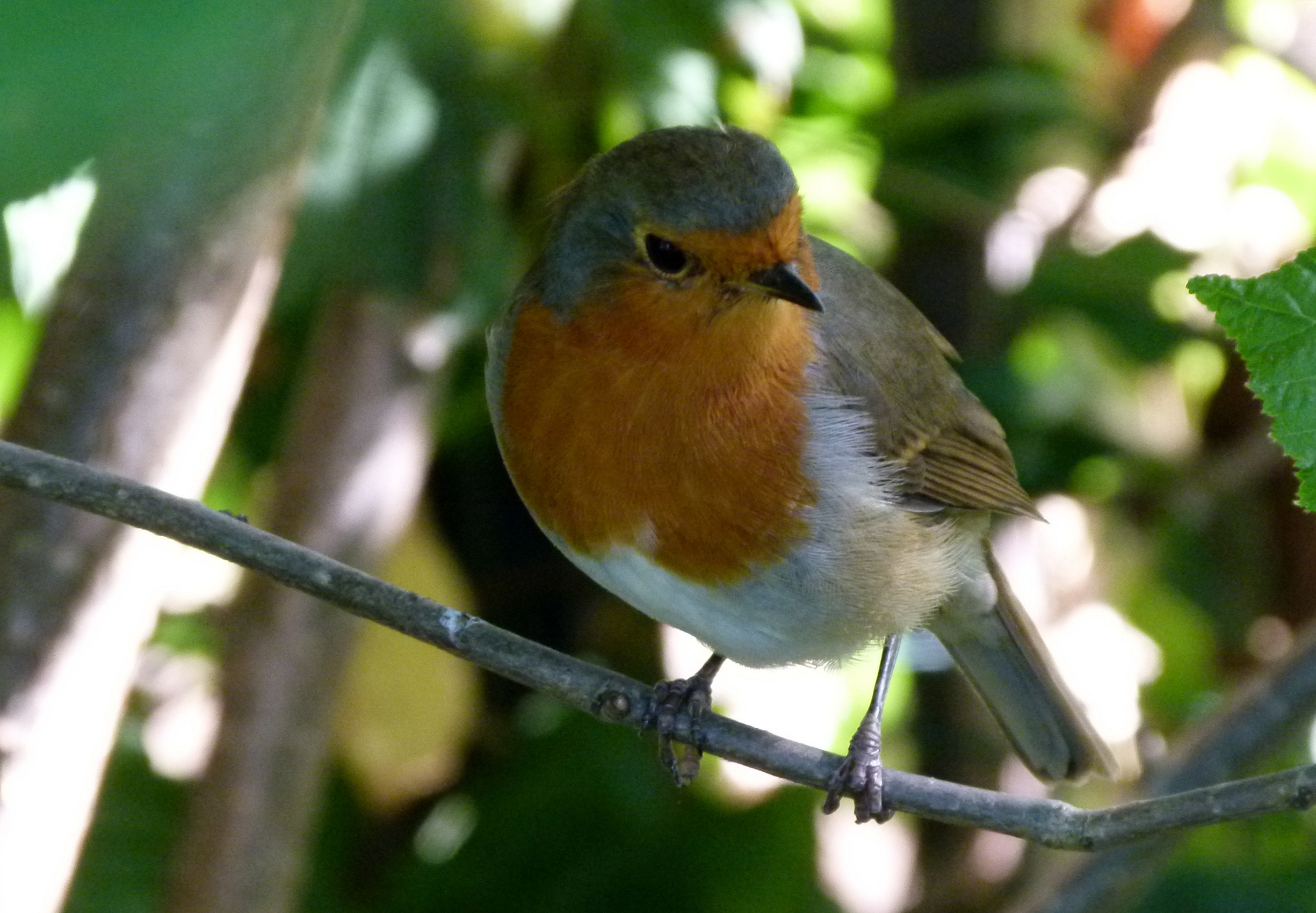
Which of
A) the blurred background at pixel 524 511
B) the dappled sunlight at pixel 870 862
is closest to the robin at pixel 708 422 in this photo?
the blurred background at pixel 524 511

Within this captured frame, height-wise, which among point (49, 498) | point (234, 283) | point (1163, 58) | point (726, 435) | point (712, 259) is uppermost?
point (1163, 58)

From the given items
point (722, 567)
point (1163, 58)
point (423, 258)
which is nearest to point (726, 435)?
point (722, 567)

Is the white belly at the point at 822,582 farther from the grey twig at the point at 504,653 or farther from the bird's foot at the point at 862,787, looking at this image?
the grey twig at the point at 504,653

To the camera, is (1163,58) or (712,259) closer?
(712,259)

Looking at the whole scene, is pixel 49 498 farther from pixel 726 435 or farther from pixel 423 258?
pixel 423 258

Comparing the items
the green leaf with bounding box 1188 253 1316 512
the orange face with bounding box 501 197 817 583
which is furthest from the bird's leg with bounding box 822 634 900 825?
the green leaf with bounding box 1188 253 1316 512

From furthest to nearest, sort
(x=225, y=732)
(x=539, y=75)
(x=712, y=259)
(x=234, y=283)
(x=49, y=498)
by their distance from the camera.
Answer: (x=539, y=75)
(x=225, y=732)
(x=234, y=283)
(x=712, y=259)
(x=49, y=498)

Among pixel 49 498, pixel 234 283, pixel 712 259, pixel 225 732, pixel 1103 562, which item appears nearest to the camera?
pixel 49 498

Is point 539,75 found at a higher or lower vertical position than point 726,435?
higher
